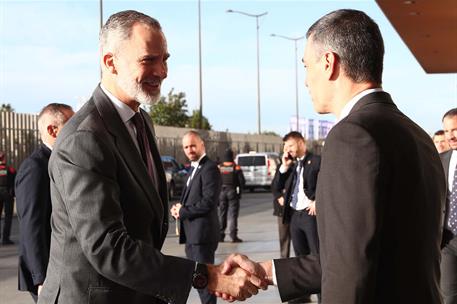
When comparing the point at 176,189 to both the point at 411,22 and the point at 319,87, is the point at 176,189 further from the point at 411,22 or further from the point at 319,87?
the point at 319,87

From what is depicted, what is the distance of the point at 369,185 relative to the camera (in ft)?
9.50

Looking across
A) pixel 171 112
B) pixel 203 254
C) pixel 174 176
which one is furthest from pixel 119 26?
pixel 171 112

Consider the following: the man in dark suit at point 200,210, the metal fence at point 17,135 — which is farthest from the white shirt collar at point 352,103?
the metal fence at point 17,135

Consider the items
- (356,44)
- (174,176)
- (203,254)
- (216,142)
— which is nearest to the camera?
(356,44)

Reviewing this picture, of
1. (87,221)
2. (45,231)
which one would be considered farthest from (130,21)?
(45,231)

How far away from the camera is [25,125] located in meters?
28.7

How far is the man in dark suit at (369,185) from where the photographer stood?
9.52 ft

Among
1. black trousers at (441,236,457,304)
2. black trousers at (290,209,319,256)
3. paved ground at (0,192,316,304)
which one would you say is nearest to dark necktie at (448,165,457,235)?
black trousers at (441,236,457,304)

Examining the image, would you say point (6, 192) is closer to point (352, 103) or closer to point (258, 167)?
point (352, 103)

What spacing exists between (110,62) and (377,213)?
1.47 metres

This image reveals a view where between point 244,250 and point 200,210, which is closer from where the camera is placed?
point 200,210

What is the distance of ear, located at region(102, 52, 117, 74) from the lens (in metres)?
3.80

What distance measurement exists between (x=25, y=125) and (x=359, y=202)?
26.8 metres

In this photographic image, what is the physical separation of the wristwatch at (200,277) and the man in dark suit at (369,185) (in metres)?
0.79
